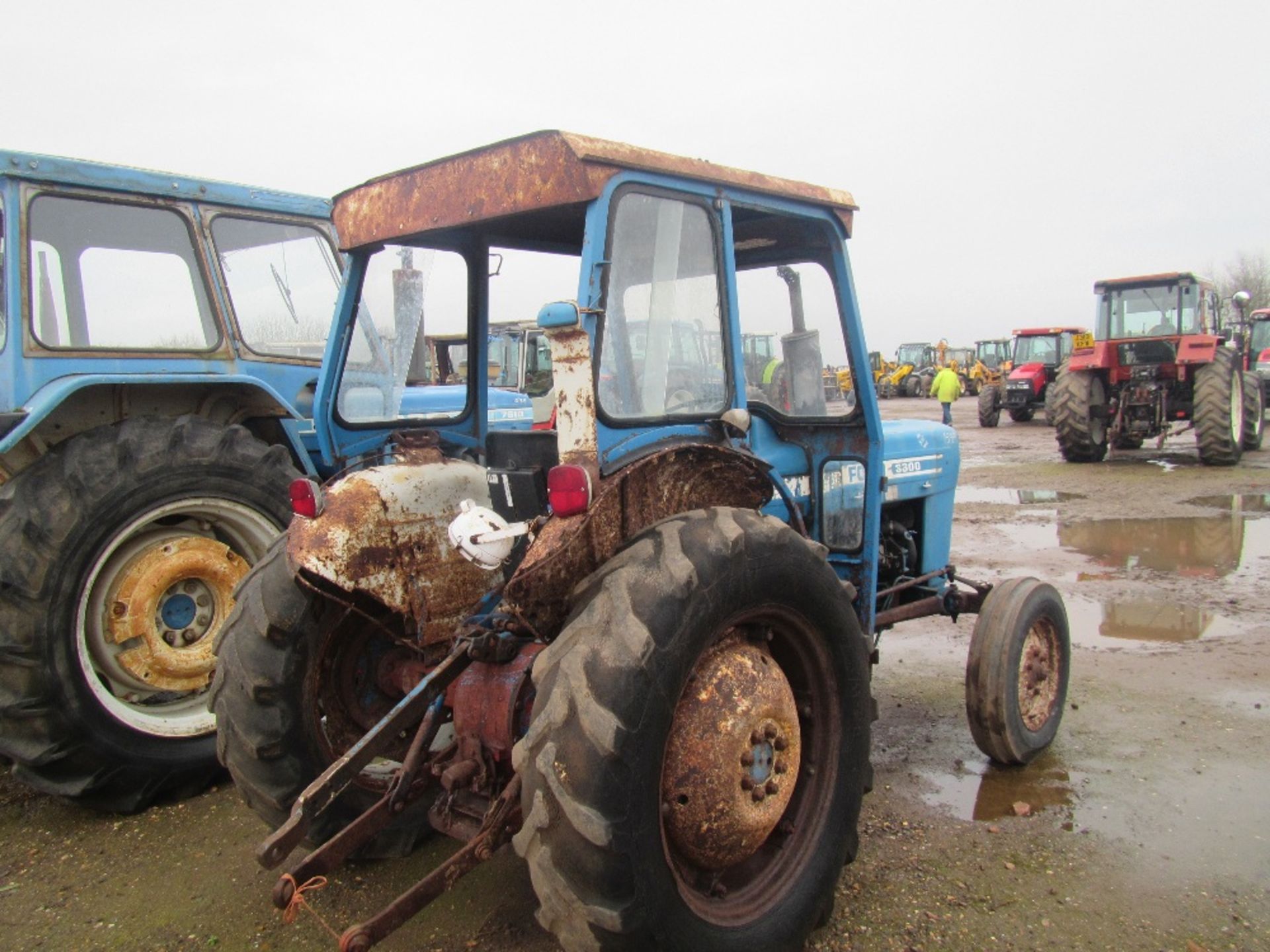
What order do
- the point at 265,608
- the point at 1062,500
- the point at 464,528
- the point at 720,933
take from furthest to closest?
the point at 1062,500 < the point at 265,608 < the point at 464,528 < the point at 720,933

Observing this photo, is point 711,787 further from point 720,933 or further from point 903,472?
point 903,472

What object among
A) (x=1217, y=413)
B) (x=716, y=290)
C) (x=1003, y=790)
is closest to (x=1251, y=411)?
(x=1217, y=413)

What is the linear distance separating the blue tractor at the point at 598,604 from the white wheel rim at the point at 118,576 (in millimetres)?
1011

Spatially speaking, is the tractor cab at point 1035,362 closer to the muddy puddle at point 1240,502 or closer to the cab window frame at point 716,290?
the muddy puddle at point 1240,502

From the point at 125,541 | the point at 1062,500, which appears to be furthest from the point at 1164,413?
the point at 125,541

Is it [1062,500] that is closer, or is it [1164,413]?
[1062,500]

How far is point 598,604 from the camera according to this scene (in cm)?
201

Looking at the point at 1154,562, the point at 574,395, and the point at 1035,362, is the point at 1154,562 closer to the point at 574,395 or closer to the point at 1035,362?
the point at 574,395

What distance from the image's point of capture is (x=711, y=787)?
2215 millimetres

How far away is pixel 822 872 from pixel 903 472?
210 cm

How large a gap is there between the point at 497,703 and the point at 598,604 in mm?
584

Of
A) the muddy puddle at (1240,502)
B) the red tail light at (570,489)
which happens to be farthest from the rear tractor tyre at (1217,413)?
the red tail light at (570,489)

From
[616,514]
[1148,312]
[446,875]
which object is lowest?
[446,875]

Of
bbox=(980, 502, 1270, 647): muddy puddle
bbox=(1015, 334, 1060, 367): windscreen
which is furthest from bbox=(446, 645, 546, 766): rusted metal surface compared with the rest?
bbox=(1015, 334, 1060, 367): windscreen
